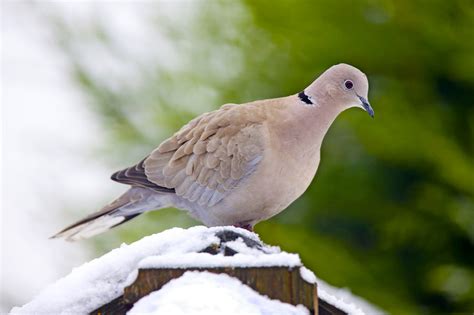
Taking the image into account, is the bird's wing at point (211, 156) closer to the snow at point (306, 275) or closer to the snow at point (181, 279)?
the snow at point (181, 279)

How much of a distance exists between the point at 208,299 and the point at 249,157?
1537mm

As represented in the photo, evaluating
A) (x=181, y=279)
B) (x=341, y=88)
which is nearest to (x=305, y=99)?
(x=341, y=88)

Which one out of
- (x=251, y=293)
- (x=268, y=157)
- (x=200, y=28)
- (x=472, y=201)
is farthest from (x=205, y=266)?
(x=200, y=28)

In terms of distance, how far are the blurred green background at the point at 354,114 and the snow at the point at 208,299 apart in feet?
12.0

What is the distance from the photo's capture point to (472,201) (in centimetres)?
526

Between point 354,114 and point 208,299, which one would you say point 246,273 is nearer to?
point 208,299

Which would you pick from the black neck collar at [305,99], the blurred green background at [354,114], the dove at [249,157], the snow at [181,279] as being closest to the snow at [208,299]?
the snow at [181,279]

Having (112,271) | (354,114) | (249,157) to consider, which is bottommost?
(112,271)

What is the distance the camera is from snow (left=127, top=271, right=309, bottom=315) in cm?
149

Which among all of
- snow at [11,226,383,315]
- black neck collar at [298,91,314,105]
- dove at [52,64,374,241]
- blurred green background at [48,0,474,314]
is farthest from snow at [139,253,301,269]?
blurred green background at [48,0,474,314]

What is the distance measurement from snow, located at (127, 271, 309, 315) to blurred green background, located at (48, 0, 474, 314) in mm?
3645

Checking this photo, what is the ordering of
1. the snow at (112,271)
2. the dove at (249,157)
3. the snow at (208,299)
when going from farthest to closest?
the dove at (249,157) < the snow at (112,271) < the snow at (208,299)

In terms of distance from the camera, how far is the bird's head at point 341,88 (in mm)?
3057

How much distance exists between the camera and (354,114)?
→ 5.38m
